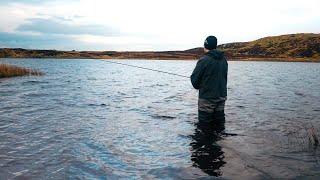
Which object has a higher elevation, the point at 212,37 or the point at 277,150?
the point at 212,37

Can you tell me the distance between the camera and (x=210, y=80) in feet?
34.3

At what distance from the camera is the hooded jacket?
10.4m

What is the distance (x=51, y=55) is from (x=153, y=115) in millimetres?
164427

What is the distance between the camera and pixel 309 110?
63.2ft

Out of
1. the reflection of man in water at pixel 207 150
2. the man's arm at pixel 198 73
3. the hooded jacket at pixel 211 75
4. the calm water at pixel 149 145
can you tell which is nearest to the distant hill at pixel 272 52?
the calm water at pixel 149 145

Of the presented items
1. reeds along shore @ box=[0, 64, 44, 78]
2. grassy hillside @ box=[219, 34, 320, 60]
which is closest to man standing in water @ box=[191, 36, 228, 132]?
reeds along shore @ box=[0, 64, 44, 78]

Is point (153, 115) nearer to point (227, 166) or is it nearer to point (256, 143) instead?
point (256, 143)

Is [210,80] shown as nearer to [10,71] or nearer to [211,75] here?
[211,75]

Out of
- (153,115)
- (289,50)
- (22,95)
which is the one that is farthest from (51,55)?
(153,115)

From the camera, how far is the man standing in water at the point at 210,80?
10376 millimetres

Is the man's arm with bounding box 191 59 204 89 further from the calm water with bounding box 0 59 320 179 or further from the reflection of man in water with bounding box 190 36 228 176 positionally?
the calm water with bounding box 0 59 320 179

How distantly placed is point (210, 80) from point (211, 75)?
0.46ft

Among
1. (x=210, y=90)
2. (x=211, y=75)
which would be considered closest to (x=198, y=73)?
(x=211, y=75)

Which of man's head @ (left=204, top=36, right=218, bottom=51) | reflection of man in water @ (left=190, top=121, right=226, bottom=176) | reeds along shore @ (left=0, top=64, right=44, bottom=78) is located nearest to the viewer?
reflection of man in water @ (left=190, top=121, right=226, bottom=176)
